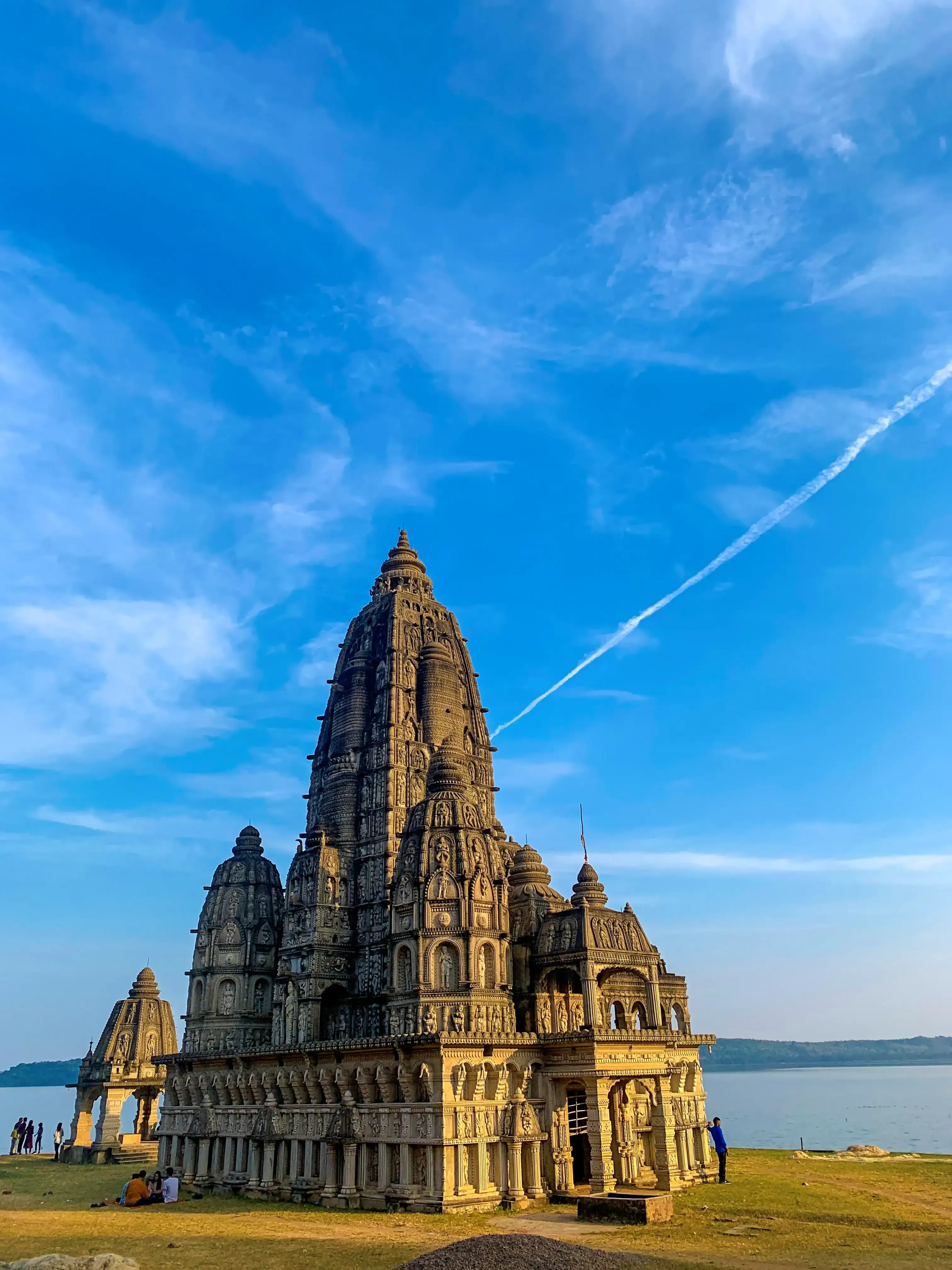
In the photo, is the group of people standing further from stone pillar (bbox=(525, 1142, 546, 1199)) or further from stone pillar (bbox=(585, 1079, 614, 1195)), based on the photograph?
stone pillar (bbox=(585, 1079, 614, 1195))

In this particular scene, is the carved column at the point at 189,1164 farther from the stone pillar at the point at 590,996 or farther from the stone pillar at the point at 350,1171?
the stone pillar at the point at 590,996

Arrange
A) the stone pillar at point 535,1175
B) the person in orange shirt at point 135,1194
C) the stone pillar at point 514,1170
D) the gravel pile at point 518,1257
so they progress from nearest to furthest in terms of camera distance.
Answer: the gravel pile at point 518,1257
the stone pillar at point 514,1170
the stone pillar at point 535,1175
the person in orange shirt at point 135,1194

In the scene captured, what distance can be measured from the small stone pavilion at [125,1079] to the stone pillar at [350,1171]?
86.9ft

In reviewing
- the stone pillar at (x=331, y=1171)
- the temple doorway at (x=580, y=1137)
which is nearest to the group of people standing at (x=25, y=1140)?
the stone pillar at (x=331, y=1171)

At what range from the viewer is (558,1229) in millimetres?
28828

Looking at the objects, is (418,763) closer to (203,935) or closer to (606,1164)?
(203,935)

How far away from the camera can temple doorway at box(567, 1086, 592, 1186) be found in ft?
128

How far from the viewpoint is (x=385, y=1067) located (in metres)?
36.4

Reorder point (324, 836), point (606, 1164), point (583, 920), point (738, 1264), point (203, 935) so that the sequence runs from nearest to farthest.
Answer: point (738, 1264)
point (606, 1164)
point (583, 920)
point (324, 836)
point (203, 935)

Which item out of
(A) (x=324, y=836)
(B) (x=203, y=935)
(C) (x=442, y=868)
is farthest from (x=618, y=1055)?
(B) (x=203, y=935)

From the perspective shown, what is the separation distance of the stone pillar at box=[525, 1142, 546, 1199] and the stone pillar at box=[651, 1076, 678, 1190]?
14.4 feet

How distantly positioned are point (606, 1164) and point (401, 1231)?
30.4ft

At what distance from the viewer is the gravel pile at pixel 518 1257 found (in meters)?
20.7

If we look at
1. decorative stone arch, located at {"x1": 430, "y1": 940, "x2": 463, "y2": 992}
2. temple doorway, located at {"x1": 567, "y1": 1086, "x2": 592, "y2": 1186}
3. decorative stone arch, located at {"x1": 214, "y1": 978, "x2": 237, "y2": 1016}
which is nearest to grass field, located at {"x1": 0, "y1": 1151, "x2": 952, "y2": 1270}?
temple doorway, located at {"x1": 567, "y1": 1086, "x2": 592, "y2": 1186}
